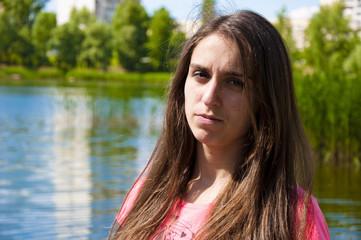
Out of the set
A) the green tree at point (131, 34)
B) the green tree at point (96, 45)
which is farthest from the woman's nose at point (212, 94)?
the green tree at point (131, 34)

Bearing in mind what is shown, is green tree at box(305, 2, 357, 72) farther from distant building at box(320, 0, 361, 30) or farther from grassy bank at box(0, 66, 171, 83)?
distant building at box(320, 0, 361, 30)

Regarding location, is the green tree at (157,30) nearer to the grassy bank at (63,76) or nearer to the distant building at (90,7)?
the grassy bank at (63,76)

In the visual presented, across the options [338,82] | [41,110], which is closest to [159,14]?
[41,110]

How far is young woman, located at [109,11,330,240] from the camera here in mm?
1521

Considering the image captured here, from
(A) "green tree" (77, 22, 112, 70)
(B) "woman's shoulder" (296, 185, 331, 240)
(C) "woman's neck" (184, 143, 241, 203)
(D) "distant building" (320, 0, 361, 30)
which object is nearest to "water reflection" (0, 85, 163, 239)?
(C) "woman's neck" (184, 143, 241, 203)

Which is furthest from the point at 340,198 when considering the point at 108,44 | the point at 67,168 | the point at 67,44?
the point at 67,44

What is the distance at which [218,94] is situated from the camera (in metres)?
1.59

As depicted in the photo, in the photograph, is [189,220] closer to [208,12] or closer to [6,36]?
[208,12]

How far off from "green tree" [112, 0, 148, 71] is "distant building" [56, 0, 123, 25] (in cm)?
4056

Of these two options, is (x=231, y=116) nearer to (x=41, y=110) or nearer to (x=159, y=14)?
(x=41, y=110)

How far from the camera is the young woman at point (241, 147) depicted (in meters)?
1.52

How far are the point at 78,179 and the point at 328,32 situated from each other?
116 feet

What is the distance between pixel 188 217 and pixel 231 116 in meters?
0.31

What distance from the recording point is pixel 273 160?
1573 millimetres
